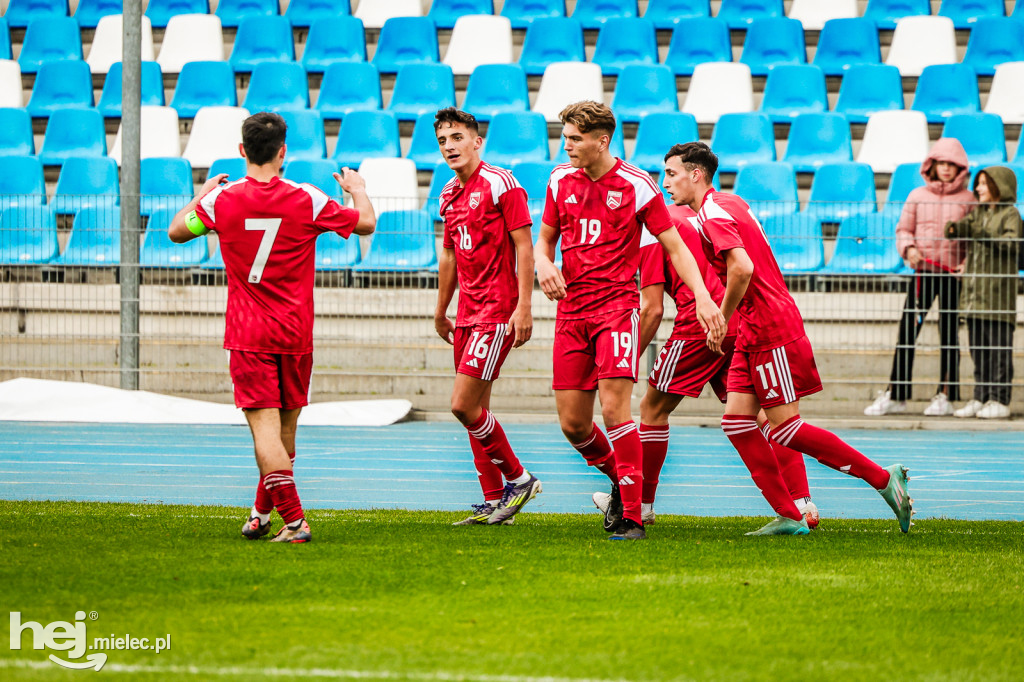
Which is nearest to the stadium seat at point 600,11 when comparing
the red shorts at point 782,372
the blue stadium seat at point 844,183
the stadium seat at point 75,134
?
the blue stadium seat at point 844,183

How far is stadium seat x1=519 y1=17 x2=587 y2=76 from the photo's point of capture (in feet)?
54.3

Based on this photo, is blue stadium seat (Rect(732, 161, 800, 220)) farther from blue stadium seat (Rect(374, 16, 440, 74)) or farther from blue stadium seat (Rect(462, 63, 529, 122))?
blue stadium seat (Rect(374, 16, 440, 74))

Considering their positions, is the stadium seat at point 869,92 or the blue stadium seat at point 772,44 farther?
the blue stadium seat at point 772,44

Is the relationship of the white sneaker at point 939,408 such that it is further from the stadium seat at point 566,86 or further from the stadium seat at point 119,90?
the stadium seat at point 119,90

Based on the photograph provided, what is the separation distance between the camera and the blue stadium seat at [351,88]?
16.1 m

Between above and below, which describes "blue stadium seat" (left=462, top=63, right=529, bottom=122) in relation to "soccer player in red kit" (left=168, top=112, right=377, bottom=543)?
above

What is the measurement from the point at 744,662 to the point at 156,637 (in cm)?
178

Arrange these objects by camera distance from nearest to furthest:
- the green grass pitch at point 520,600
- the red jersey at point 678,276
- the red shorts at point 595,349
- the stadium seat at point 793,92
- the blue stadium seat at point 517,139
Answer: the green grass pitch at point 520,600 → the red shorts at point 595,349 → the red jersey at point 678,276 → the blue stadium seat at point 517,139 → the stadium seat at point 793,92

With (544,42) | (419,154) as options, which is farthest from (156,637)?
(544,42)

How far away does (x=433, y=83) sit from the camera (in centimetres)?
1594

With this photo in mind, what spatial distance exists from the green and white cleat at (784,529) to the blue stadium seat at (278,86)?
11.6m

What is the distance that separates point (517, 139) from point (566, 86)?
1257 mm

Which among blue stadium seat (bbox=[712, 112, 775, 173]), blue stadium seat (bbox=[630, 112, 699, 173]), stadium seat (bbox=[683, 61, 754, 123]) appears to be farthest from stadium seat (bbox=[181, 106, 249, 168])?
blue stadium seat (bbox=[712, 112, 775, 173])
